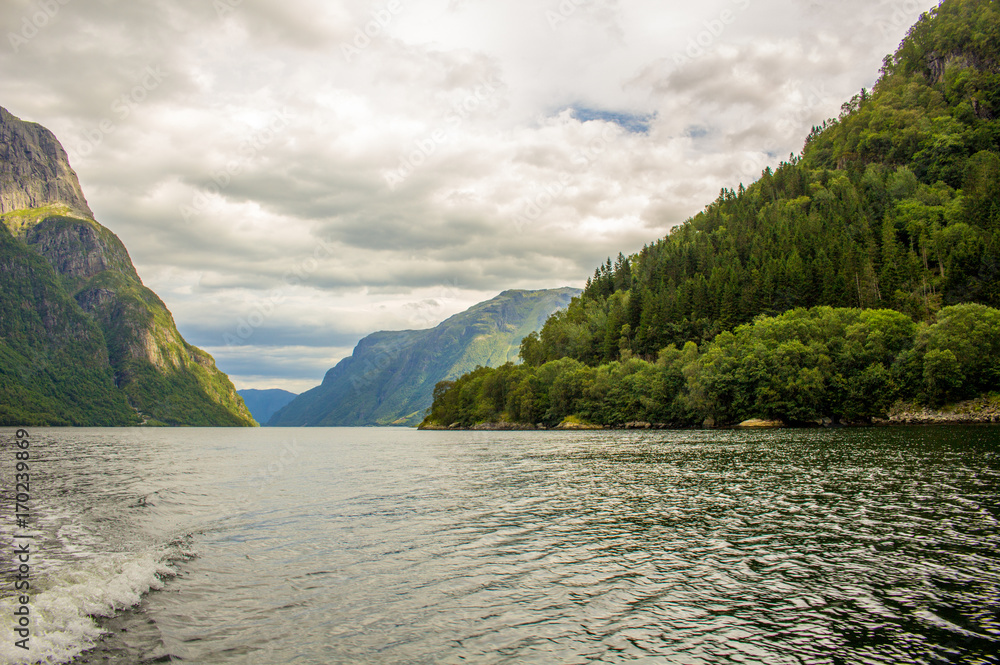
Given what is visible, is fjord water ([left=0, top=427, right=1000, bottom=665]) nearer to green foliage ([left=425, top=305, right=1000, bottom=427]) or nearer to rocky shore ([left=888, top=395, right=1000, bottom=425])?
rocky shore ([left=888, top=395, right=1000, bottom=425])

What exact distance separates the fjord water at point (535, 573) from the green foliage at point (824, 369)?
262 ft

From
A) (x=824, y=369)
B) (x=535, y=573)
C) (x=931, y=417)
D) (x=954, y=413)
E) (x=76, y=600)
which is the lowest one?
(x=535, y=573)

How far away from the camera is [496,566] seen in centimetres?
2098

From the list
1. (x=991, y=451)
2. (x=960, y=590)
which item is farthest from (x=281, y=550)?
(x=991, y=451)

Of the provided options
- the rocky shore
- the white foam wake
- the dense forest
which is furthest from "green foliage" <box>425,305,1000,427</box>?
the white foam wake

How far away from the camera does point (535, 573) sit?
20.0 meters

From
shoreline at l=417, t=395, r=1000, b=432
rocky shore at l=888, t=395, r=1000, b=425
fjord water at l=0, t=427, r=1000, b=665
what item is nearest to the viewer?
fjord water at l=0, t=427, r=1000, b=665

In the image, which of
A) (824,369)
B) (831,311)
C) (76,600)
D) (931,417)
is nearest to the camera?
(76,600)

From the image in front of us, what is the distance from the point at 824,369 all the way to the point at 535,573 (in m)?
123

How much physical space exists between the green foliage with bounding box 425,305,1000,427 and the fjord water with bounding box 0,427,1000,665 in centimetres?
7983

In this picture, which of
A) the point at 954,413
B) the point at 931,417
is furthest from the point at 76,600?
the point at 954,413

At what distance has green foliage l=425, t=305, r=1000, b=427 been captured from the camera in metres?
103

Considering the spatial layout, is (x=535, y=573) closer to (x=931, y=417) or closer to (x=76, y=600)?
(x=76, y=600)

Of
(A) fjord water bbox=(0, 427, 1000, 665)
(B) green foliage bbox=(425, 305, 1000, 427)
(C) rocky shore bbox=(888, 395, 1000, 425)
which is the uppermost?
(B) green foliage bbox=(425, 305, 1000, 427)
